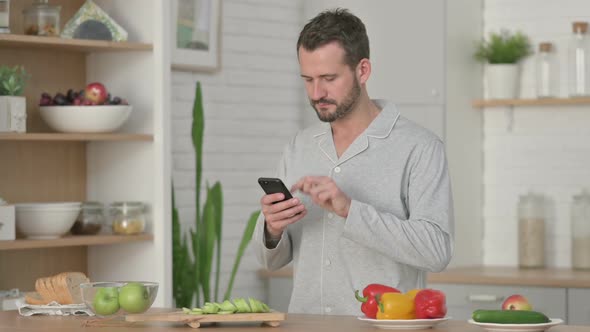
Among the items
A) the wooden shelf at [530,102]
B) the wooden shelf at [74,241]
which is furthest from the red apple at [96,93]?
the wooden shelf at [530,102]

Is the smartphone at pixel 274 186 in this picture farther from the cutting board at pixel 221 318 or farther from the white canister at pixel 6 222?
the white canister at pixel 6 222

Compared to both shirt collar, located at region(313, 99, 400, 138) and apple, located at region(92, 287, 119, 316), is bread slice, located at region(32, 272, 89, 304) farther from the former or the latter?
shirt collar, located at region(313, 99, 400, 138)

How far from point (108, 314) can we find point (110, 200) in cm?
191

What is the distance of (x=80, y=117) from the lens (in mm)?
4473

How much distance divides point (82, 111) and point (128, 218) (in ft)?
1.58

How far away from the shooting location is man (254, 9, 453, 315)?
3279 millimetres

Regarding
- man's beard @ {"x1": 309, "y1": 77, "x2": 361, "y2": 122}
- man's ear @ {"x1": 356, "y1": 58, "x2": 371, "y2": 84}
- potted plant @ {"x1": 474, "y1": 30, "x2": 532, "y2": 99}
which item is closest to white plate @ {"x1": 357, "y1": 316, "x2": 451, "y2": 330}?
man's beard @ {"x1": 309, "y1": 77, "x2": 361, "y2": 122}

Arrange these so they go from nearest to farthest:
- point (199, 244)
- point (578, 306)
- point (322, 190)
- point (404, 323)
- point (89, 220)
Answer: point (404, 323) → point (322, 190) → point (89, 220) → point (578, 306) → point (199, 244)

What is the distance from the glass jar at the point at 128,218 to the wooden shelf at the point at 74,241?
37 millimetres

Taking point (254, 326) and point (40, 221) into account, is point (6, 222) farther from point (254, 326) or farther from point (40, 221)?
point (254, 326)

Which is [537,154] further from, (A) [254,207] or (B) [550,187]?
(A) [254,207]

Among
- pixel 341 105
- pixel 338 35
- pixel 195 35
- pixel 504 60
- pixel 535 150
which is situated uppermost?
pixel 195 35

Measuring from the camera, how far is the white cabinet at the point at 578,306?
187 inches

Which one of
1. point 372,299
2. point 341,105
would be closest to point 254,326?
point 372,299
